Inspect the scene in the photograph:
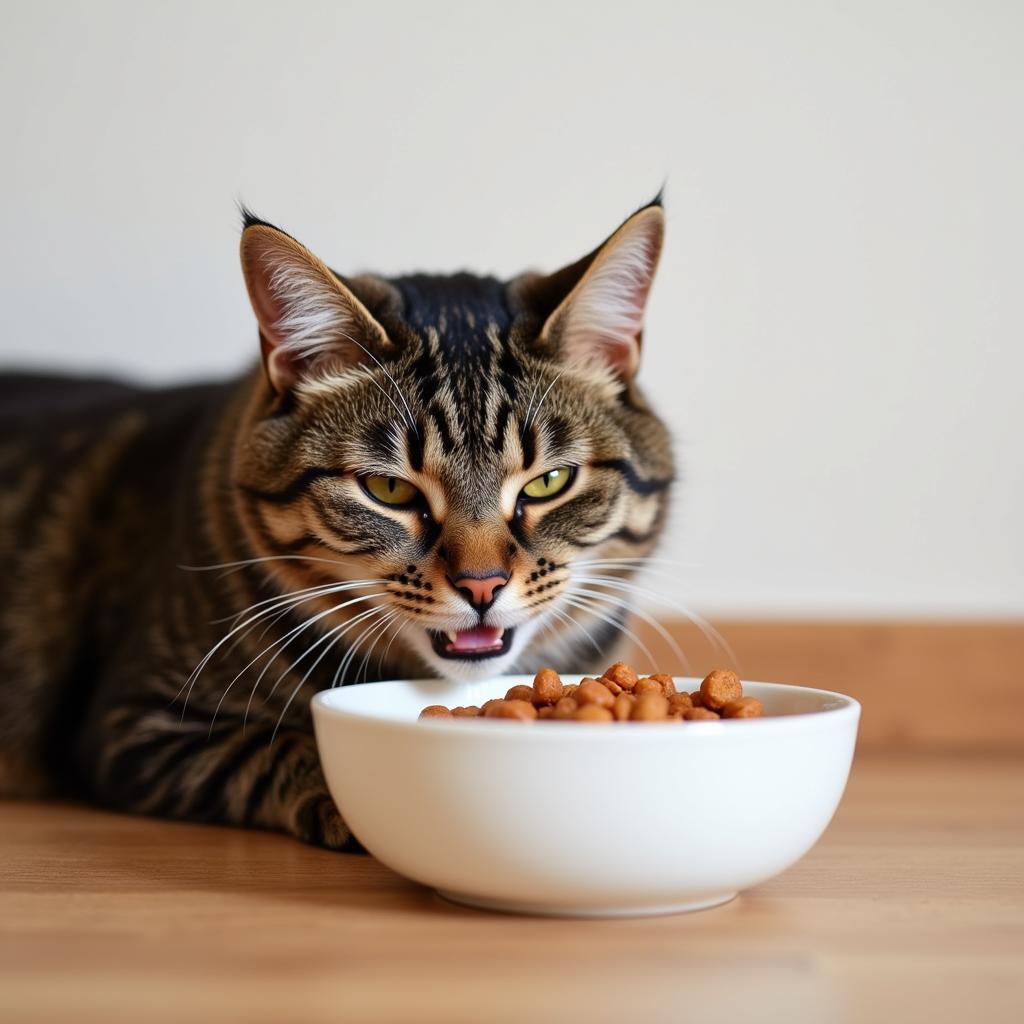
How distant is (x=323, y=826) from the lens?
47.2 inches

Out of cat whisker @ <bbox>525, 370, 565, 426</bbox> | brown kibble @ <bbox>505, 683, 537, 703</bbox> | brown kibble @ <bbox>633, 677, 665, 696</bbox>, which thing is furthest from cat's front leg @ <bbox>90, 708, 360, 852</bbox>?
cat whisker @ <bbox>525, 370, 565, 426</bbox>

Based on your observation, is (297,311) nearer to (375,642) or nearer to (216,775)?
(375,642)

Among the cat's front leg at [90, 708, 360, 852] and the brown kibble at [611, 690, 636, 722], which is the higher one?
the brown kibble at [611, 690, 636, 722]

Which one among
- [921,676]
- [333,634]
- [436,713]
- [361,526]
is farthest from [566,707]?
[921,676]

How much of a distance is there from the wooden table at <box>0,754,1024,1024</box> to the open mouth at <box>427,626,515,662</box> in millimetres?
235

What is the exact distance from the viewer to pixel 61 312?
2.02 m

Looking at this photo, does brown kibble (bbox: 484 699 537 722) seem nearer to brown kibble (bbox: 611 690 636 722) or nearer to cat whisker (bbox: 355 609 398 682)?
brown kibble (bbox: 611 690 636 722)

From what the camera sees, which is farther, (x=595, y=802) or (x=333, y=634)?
(x=333, y=634)

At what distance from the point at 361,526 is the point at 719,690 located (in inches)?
16.7

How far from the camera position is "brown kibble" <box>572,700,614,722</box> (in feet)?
3.14

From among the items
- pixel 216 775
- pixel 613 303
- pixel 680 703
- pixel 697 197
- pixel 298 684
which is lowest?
pixel 216 775

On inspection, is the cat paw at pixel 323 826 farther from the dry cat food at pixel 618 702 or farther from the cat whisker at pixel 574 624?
the cat whisker at pixel 574 624

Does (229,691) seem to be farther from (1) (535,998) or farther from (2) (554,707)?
(1) (535,998)

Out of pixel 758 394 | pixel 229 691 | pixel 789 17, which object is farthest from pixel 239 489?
pixel 789 17
